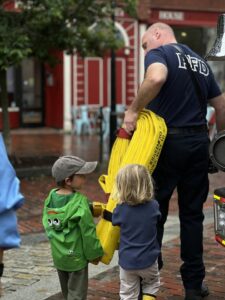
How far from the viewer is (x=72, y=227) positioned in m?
3.57

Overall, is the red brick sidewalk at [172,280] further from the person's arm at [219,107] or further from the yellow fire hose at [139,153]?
the person's arm at [219,107]

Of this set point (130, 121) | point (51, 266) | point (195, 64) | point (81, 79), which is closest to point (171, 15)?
point (81, 79)

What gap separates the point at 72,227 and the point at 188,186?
93 centimetres

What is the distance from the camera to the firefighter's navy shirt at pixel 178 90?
3879 millimetres

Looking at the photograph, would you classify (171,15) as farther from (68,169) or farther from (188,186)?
(68,169)

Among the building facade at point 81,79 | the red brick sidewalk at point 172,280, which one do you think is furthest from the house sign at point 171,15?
the red brick sidewalk at point 172,280

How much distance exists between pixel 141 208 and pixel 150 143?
444 millimetres

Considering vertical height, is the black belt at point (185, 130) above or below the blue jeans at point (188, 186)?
above

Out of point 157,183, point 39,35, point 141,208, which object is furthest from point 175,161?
point 39,35

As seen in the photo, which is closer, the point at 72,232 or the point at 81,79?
the point at 72,232

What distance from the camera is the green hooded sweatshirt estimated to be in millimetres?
3564

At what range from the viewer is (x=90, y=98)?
1984 centimetres

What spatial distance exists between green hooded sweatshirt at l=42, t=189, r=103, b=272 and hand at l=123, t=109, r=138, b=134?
557mm

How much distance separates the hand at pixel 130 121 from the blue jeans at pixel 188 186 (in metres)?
0.26
